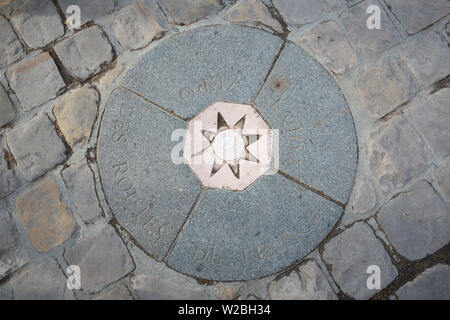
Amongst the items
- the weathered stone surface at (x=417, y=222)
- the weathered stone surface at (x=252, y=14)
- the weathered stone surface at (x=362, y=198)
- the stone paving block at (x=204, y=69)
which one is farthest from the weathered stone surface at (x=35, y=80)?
the weathered stone surface at (x=417, y=222)

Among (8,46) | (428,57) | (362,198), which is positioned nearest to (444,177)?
(362,198)

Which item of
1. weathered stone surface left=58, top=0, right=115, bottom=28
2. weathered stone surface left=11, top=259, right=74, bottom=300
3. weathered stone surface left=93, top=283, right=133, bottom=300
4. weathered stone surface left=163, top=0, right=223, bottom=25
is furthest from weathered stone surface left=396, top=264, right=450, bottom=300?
weathered stone surface left=58, top=0, right=115, bottom=28

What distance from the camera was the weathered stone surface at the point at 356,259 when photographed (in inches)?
75.5

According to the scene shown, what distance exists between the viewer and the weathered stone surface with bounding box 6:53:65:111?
2.12 meters

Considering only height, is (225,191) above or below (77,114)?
below

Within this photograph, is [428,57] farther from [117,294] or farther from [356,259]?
[117,294]

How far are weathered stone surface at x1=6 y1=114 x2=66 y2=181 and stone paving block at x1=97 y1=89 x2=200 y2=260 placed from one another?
31 cm

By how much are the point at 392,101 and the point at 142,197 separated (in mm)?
1735

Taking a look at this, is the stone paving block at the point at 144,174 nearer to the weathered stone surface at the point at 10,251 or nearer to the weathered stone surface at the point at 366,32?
the weathered stone surface at the point at 10,251

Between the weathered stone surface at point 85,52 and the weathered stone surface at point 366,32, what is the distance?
163 centimetres

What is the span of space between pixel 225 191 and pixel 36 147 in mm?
1275

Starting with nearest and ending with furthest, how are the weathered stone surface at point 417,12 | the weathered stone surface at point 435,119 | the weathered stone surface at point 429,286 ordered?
the weathered stone surface at point 429,286 → the weathered stone surface at point 435,119 → the weathered stone surface at point 417,12

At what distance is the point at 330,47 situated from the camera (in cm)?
212

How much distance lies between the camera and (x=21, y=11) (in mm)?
2193
